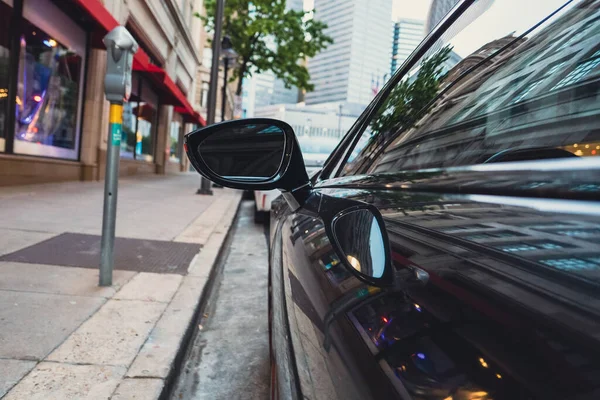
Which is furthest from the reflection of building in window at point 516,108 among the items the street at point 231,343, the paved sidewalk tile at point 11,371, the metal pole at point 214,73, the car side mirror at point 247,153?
the metal pole at point 214,73

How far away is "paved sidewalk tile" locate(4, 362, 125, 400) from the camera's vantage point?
6.92 feet

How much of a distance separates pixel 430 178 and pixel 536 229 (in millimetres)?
464

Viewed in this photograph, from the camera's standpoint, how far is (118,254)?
488 centimetres

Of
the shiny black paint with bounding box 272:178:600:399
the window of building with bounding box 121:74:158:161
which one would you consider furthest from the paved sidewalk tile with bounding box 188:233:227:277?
the window of building with bounding box 121:74:158:161

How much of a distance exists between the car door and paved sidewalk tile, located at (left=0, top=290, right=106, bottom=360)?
184 cm

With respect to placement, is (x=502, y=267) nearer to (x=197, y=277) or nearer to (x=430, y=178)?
(x=430, y=178)

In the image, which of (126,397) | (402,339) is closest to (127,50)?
(126,397)

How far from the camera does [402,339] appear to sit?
0.71 m

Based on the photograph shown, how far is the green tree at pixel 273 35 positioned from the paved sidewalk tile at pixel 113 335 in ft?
52.1

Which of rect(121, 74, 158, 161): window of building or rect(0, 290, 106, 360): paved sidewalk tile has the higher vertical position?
rect(121, 74, 158, 161): window of building

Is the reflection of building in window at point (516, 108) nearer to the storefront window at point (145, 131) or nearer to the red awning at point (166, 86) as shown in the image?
the red awning at point (166, 86)

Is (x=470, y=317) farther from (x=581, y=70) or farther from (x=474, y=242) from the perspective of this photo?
(x=581, y=70)

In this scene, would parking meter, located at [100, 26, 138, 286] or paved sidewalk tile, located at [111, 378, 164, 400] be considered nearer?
paved sidewalk tile, located at [111, 378, 164, 400]

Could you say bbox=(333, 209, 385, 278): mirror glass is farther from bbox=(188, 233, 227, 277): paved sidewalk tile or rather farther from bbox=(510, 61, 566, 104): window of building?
bbox=(188, 233, 227, 277): paved sidewalk tile
